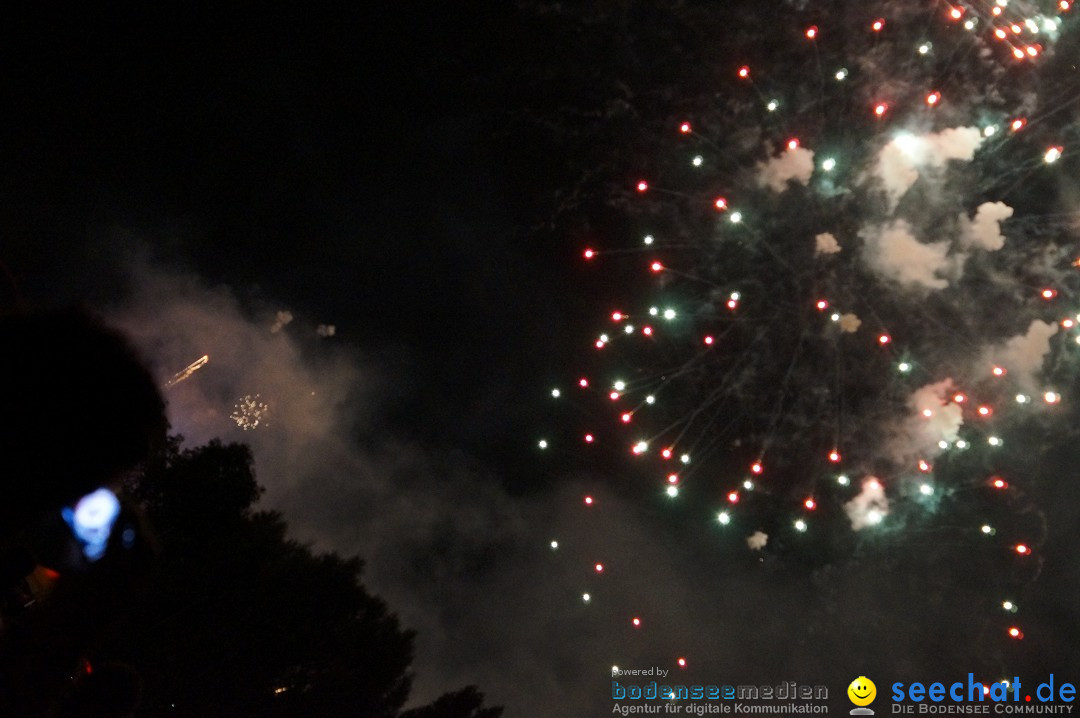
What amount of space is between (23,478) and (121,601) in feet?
4.09

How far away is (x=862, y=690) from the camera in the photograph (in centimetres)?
1291

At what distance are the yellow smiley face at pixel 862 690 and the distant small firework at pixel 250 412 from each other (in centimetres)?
1141

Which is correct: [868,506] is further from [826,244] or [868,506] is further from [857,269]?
[826,244]

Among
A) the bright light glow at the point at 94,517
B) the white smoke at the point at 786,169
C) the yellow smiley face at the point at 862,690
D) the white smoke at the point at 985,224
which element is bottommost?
the bright light glow at the point at 94,517

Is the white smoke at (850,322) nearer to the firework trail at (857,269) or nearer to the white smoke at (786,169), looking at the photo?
the firework trail at (857,269)

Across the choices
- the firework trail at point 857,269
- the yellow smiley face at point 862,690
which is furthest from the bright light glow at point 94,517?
the yellow smiley face at point 862,690

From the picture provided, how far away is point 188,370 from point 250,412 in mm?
1143

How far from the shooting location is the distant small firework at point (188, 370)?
Result: 11086 millimetres

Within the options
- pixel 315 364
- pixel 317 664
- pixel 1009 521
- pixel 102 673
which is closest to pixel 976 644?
pixel 1009 521

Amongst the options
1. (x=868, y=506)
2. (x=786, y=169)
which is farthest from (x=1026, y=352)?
(x=786, y=169)

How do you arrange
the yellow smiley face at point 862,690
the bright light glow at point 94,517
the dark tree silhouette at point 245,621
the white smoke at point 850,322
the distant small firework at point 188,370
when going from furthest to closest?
the yellow smiley face at point 862,690
the distant small firework at point 188,370
the white smoke at point 850,322
the dark tree silhouette at point 245,621
the bright light glow at point 94,517

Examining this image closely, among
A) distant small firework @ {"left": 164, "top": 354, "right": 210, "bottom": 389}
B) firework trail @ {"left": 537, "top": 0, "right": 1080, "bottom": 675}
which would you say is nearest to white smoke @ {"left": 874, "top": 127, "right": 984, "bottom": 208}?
firework trail @ {"left": 537, "top": 0, "right": 1080, "bottom": 675}

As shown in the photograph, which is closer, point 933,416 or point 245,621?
point 245,621

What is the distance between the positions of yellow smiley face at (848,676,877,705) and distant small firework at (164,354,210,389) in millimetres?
12562
